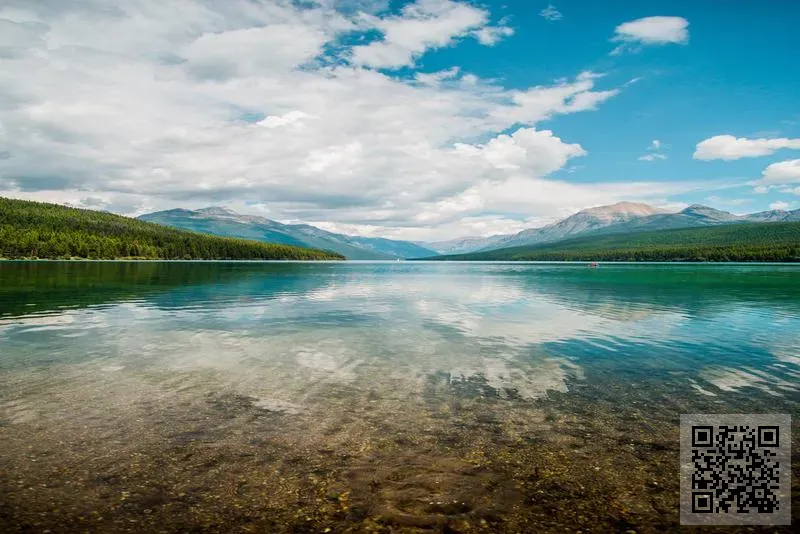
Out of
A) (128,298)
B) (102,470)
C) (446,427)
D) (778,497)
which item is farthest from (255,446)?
(128,298)

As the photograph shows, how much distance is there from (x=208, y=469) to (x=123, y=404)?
7.20m

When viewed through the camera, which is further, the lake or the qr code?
the qr code

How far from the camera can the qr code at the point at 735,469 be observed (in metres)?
9.84

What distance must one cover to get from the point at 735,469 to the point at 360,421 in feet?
33.6

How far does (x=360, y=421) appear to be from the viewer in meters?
15.1

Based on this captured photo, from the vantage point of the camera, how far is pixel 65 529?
8742mm

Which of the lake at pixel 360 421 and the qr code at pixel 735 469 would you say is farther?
the qr code at pixel 735 469

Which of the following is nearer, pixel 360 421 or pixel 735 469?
pixel 735 469

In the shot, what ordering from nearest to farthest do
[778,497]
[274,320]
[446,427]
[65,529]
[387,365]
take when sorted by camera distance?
1. [65,529]
2. [778,497]
3. [446,427]
4. [387,365]
5. [274,320]

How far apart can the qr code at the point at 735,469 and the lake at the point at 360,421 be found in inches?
19.6

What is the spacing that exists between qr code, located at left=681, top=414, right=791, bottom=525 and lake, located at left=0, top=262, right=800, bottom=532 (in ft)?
1.63

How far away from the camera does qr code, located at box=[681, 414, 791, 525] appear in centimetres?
984

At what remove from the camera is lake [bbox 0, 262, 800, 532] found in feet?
31.6

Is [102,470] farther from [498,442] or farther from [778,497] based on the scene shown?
[778,497]
